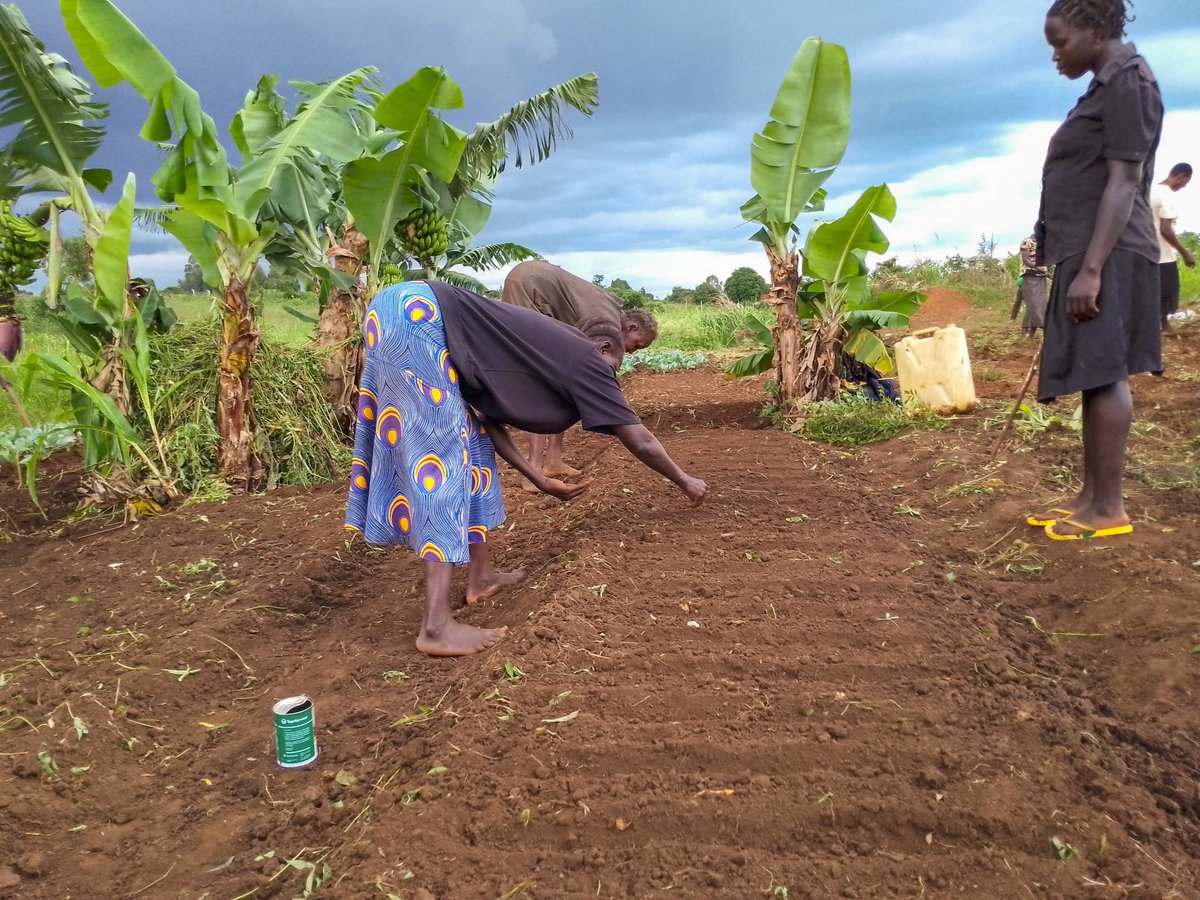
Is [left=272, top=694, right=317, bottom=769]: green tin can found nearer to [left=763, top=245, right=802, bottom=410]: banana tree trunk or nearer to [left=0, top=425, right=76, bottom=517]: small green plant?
[left=0, top=425, right=76, bottom=517]: small green plant

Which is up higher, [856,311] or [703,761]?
[856,311]

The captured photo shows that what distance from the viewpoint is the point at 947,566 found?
11.4 feet

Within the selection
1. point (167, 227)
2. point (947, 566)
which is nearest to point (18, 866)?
point (947, 566)

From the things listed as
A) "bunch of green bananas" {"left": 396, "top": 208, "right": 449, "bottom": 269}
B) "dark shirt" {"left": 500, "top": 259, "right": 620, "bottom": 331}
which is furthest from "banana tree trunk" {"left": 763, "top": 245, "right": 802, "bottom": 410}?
"bunch of green bananas" {"left": 396, "top": 208, "right": 449, "bottom": 269}

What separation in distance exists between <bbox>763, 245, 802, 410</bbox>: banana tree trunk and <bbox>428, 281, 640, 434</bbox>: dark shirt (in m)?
4.09

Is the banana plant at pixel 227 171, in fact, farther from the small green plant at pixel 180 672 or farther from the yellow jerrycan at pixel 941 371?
the yellow jerrycan at pixel 941 371

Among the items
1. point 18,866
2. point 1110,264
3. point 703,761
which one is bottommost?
point 18,866

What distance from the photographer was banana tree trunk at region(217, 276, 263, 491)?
533 cm

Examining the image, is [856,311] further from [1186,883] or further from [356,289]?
[1186,883]

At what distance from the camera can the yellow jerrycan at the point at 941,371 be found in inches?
250

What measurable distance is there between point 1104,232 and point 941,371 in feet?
11.1

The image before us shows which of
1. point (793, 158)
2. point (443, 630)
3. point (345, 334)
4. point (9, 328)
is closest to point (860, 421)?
point (793, 158)

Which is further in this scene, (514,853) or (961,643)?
(961,643)

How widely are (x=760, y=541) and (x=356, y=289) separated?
4.18 metres
